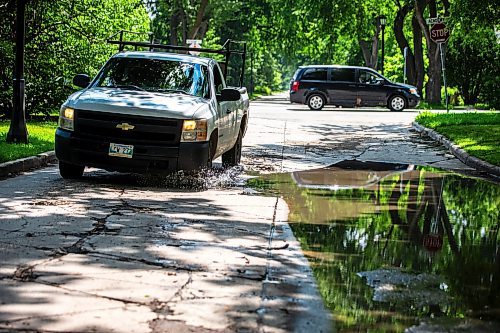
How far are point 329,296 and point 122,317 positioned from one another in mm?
1468

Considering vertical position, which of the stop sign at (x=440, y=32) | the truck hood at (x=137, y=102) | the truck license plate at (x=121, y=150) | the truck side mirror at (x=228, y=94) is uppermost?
the stop sign at (x=440, y=32)

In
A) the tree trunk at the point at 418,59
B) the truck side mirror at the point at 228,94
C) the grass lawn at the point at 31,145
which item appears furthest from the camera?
the tree trunk at the point at 418,59

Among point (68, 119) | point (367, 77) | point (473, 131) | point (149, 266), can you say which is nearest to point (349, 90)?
point (367, 77)

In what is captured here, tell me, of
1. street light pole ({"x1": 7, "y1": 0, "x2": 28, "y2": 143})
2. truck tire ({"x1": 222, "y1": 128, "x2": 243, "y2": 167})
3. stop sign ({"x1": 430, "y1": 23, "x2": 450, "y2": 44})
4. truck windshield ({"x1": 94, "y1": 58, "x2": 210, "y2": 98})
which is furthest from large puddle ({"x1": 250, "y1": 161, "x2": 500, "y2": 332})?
stop sign ({"x1": 430, "y1": 23, "x2": 450, "y2": 44})

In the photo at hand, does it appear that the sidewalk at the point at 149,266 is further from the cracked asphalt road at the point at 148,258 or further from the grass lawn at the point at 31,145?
the grass lawn at the point at 31,145

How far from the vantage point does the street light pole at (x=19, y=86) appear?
49.9ft

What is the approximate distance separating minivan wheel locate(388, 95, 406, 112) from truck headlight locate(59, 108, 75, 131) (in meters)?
26.7

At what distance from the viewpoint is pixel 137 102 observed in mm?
11906

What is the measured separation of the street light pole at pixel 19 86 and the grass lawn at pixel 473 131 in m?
7.97

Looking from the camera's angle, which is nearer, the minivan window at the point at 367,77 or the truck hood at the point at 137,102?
the truck hood at the point at 137,102

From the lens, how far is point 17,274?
630cm

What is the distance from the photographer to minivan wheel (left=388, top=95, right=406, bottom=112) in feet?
122

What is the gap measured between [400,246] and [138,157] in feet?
14.9

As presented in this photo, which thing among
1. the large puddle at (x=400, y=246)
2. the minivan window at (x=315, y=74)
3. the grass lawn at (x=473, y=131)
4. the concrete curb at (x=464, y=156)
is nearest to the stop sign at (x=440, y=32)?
the grass lawn at (x=473, y=131)
